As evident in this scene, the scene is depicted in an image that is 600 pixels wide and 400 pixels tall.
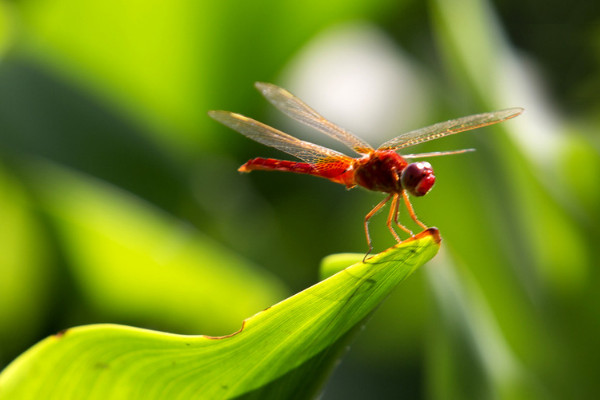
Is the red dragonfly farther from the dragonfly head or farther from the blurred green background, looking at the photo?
the blurred green background

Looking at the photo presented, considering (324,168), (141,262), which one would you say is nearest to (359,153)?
(324,168)

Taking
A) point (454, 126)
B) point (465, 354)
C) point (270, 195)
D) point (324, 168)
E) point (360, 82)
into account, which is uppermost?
point (360, 82)

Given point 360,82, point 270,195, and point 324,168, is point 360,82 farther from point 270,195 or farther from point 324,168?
point 324,168

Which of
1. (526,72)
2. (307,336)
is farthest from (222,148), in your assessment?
(307,336)

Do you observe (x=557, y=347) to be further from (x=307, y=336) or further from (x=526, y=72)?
(x=526, y=72)

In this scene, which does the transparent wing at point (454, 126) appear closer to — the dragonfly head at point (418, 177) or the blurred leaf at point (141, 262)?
the dragonfly head at point (418, 177)

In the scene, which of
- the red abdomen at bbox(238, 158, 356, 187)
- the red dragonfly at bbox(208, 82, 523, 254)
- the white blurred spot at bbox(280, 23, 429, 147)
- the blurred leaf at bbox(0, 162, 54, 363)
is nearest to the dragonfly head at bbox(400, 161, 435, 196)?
the red dragonfly at bbox(208, 82, 523, 254)
